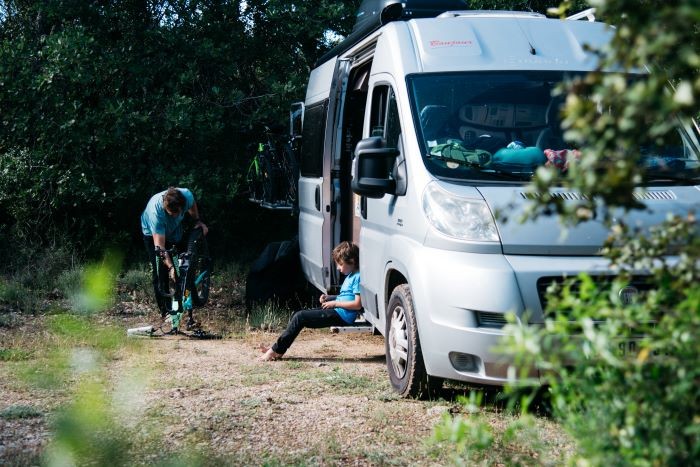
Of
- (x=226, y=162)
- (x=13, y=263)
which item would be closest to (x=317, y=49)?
(x=226, y=162)

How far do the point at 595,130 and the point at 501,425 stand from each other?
3.54 meters

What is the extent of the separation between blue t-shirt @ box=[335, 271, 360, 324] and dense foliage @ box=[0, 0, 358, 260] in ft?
14.6

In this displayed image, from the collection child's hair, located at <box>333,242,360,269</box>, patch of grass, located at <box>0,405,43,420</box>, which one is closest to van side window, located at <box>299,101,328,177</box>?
child's hair, located at <box>333,242,360,269</box>

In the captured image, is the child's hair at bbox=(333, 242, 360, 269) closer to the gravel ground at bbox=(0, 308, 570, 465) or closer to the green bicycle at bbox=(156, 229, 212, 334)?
the gravel ground at bbox=(0, 308, 570, 465)

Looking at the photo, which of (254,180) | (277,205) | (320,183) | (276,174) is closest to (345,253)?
(320,183)

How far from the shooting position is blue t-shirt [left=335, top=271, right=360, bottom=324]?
7.64 m

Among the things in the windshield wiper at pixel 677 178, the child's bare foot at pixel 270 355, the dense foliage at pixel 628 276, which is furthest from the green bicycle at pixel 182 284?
the dense foliage at pixel 628 276

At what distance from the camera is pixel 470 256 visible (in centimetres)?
531

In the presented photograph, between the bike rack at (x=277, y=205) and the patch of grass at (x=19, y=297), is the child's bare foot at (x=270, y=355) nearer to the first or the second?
the bike rack at (x=277, y=205)

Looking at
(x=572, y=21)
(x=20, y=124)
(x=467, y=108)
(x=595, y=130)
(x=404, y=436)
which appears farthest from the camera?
(x=20, y=124)

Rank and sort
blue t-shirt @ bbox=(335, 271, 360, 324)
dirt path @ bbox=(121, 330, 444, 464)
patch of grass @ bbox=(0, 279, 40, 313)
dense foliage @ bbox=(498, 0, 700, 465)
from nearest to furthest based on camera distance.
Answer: dense foliage @ bbox=(498, 0, 700, 465) → dirt path @ bbox=(121, 330, 444, 464) → blue t-shirt @ bbox=(335, 271, 360, 324) → patch of grass @ bbox=(0, 279, 40, 313)

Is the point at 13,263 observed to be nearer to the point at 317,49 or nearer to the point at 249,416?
the point at 317,49

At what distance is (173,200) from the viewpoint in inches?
357

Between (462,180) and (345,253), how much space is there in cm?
216
